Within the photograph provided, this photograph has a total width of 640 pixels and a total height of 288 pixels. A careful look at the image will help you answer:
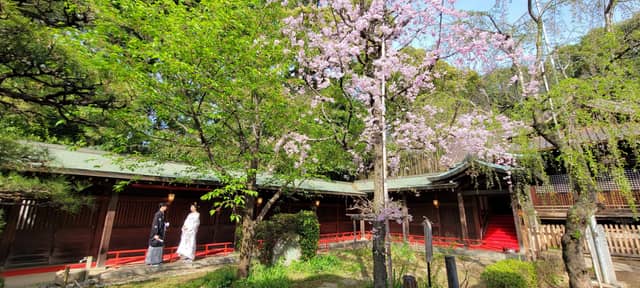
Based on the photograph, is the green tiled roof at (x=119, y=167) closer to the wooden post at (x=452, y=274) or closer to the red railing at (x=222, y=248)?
the red railing at (x=222, y=248)


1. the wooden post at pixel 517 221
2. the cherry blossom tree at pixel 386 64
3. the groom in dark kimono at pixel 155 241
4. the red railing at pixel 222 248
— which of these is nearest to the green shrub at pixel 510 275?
the cherry blossom tree at pixel 386 64

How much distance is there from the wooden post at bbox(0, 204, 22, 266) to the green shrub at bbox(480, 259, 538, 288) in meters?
12.7

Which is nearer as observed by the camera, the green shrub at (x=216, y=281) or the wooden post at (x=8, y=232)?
the green shrub at (x=216, y=281)

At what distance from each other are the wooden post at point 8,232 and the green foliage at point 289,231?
6795 mm

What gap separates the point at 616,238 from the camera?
9766 mm

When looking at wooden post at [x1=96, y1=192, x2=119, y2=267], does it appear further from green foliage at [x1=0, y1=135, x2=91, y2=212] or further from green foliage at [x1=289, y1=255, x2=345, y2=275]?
green foliage at [x1=289, y1=255, x2=345, y2=275]

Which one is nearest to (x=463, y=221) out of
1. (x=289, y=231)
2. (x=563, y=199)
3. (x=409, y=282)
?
(x=563, y=199)

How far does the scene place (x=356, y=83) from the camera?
5.59 meters

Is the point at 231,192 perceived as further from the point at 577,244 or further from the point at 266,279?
the point at 577,244

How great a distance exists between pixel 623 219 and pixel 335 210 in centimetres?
1322

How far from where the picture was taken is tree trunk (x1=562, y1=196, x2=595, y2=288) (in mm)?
4402

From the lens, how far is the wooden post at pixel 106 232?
7688 mm

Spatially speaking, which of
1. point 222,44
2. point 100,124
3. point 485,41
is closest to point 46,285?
point 100,124

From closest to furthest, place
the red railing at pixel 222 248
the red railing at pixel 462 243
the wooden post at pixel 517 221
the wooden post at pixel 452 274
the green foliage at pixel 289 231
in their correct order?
the wooden post at pixel 452 274 → the red railing at pixel 222 248 → the green foliage at pixel 289 231 → the wooden post at pixel 517 221 → the red railing at pixel 462 243
